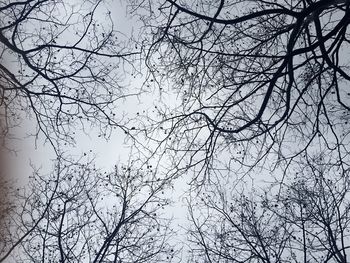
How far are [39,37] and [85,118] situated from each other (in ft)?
4.31

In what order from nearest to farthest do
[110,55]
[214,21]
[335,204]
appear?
[214,21]
[110,55]
[335,204]

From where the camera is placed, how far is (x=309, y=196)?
9.94 meters

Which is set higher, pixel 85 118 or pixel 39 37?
pixel 39 37

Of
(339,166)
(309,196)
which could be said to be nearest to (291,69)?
(339,166)

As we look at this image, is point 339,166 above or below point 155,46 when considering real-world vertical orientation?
below

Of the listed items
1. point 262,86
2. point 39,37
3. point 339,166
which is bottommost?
point 339,166

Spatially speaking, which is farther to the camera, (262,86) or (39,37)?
(39,37)

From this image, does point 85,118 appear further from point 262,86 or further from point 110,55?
point 262,86

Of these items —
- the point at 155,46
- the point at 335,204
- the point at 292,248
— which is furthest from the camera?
the point at 292,248

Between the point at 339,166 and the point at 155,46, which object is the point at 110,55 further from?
the point at 339,166

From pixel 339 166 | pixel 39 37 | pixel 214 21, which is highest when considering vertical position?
pixel 39 37

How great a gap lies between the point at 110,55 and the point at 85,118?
996 mm

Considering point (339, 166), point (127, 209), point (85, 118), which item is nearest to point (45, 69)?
point (85, 118)

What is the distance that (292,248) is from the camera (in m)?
A: 10.4
